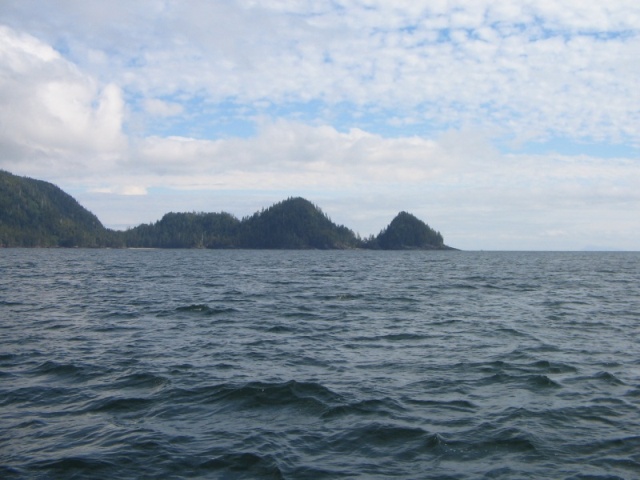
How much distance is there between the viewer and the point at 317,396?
16922 millimetres

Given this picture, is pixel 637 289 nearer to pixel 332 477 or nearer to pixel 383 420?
pixel 383 420

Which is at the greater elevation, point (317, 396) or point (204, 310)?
point (204, 310)

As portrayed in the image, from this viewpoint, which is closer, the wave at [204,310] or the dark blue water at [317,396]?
the dark blue water at [317,396]

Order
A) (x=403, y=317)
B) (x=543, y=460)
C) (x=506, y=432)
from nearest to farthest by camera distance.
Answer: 1. (x=543, y=460)
2. (x=506, y=432)
3. (x=403, y=317)

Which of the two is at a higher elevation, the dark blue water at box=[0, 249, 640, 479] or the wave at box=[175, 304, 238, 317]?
the wave at box=[175, 304, 238, 317]

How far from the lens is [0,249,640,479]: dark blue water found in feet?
40.1

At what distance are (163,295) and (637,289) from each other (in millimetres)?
47617

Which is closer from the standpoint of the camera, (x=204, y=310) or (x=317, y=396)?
(x=317, y=396)

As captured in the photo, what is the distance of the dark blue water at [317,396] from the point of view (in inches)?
481

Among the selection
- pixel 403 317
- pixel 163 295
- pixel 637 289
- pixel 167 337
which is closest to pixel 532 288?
pixel 637 289

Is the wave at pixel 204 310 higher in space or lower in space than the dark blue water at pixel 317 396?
higher

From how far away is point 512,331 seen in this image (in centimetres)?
2895

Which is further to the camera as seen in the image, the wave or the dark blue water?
the wave

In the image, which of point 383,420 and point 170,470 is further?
point 383,420
